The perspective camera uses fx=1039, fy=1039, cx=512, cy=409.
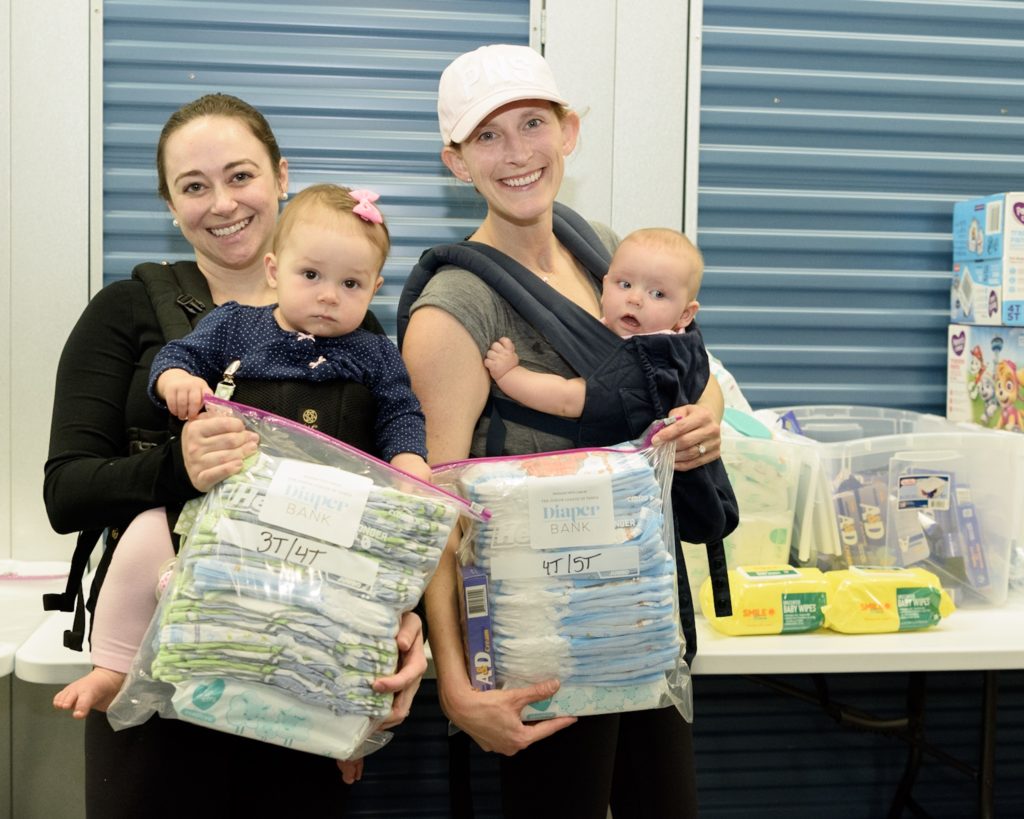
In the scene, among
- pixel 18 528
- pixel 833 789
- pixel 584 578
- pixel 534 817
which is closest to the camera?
pixel 584 578

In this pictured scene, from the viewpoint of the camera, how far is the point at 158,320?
5.32ft

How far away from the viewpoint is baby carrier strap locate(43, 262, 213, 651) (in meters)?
1.58

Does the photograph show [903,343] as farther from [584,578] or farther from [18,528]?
[18,528]

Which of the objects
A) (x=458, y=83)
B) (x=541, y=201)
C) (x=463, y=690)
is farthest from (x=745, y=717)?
(x=458, y=83)

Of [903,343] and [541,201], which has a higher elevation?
[541,201]

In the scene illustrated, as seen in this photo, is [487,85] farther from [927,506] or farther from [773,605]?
[927,506]

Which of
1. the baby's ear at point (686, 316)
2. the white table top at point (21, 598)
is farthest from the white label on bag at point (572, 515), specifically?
the white table top at point (21, 598)

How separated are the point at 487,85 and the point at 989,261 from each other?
Result: 1.49m

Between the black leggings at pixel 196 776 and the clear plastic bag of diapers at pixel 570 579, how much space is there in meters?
0.29

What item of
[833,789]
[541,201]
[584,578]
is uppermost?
[541,201]

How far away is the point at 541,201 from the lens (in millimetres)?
1663

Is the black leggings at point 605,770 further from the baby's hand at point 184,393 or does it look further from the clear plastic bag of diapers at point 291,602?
the baby's hand at point 184,393

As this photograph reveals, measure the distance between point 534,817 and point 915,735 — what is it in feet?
4.35

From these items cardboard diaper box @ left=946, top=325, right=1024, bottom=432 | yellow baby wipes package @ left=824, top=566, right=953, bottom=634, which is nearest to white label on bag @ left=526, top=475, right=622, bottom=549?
yellow baby wipes package @ left=824, top=566, right=953, bottom=634
